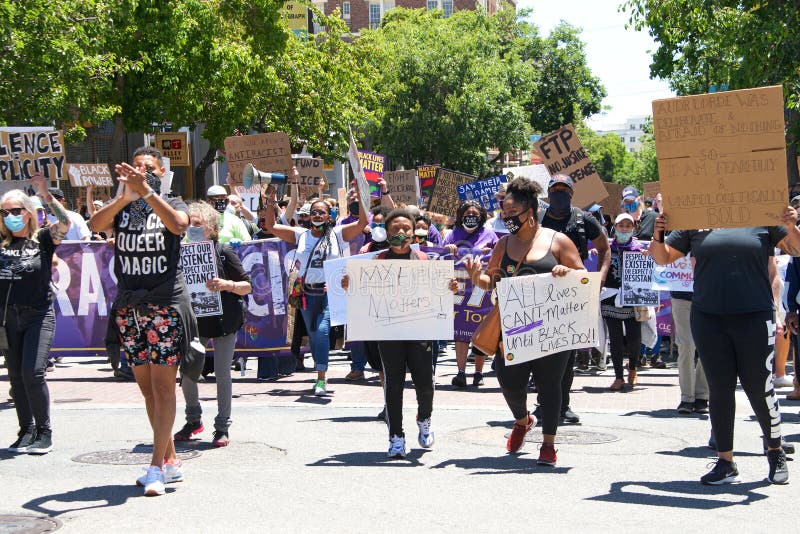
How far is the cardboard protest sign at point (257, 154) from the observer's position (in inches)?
663

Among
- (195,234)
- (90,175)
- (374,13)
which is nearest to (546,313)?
(195,234)

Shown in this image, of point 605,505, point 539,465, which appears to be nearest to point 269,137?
point 539,465

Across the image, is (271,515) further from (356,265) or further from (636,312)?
(636,312)

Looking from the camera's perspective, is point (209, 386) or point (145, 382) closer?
point (145, 382)

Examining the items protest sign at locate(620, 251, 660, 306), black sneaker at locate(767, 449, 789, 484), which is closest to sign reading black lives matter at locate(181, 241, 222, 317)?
black sneaker at locate(767, 449, 789, 484)

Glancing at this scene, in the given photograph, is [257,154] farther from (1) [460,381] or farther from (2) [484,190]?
(1) [460,381]

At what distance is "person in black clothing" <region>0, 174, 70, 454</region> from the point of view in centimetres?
794

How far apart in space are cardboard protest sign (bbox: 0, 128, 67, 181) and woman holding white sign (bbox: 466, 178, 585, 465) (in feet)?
27.5

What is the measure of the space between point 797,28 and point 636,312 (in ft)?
31.7

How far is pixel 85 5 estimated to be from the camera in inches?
820

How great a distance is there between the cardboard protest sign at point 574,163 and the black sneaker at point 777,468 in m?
6.54

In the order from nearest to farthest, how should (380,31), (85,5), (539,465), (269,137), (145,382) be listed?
(145,382), (539,465), (269,137), (85,5), (380,31)

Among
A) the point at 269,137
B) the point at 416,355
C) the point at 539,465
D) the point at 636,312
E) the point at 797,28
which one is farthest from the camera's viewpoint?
the point at 797,28

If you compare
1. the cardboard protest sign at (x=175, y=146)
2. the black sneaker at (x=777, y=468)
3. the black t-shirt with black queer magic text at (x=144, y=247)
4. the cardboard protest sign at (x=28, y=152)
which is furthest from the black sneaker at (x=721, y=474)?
the cardboard protest sign at (x=175, y=146)
